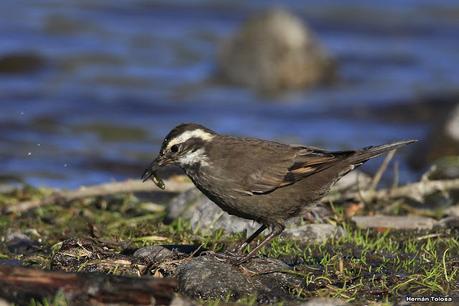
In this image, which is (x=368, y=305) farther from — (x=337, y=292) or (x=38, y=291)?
(x=38, y=291)

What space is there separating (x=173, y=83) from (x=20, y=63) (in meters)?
3.21

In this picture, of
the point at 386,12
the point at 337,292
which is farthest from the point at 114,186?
the point at 386,12

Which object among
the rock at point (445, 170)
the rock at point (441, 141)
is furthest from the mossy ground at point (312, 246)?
the rock at point (441, 141)

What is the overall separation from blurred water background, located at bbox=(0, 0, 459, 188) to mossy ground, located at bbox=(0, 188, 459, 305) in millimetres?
3575

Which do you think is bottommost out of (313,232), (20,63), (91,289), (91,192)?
(20,63)

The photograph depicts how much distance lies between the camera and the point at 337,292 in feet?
20.3

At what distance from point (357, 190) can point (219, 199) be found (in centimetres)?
294

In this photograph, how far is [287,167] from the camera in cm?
700

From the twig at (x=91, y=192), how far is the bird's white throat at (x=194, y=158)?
253cm

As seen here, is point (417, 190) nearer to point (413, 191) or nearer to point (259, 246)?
point (413, 191)

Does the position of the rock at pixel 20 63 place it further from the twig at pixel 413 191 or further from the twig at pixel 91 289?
the twig at pixel 91 289

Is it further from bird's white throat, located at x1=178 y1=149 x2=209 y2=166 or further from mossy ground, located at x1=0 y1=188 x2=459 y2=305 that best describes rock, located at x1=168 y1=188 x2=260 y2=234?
bird's white throat, located at x1=178 y1=149 x2=209 y2=166

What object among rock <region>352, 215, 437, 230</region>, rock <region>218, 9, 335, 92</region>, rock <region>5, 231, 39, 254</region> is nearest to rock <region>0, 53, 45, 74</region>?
rock <region>218, 9, 335, 92</region>

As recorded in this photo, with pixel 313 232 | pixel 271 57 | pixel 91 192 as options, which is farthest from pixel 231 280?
pixel 271 57
